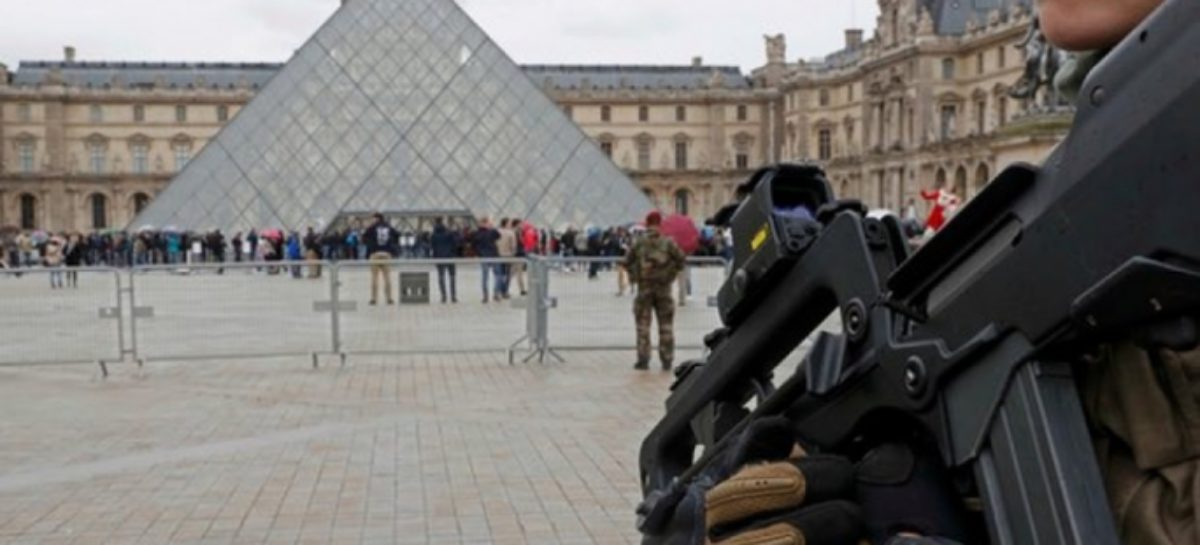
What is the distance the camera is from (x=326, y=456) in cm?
682

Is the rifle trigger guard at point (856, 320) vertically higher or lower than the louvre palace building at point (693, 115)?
lower

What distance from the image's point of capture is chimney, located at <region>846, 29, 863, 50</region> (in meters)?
84.1

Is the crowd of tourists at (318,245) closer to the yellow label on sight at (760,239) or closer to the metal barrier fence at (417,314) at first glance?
the metal barrier fence at (417,314)

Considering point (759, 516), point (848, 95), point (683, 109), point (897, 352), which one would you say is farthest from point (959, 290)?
point (683, 109)

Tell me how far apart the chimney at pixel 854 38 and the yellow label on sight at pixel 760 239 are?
8520cm

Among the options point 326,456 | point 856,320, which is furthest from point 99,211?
point 856,320

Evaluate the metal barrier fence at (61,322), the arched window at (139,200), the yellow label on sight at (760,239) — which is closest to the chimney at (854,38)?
the arched window at (139,200)

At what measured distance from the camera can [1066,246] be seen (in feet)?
3.64

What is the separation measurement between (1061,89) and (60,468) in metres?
→ 6.31

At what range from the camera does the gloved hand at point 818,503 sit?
4.35ft

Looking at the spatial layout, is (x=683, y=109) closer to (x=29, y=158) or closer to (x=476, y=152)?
(x=29, y=158)

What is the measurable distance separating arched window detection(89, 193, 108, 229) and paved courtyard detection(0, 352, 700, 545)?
76.9m

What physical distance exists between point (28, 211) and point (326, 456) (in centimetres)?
8360

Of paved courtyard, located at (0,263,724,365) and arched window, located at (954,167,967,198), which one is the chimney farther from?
paved courtyard, located at (0,263,724,365)
